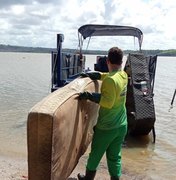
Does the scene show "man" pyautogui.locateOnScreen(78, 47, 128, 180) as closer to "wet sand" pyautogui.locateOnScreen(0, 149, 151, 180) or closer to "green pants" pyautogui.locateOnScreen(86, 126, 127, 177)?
"green pants" pyautogui.locateOnScreen(86, 126, 127, 177)

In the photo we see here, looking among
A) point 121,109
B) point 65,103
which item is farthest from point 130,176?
point 65,103

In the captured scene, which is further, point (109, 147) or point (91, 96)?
point (109, 147)

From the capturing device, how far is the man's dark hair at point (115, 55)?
473cm

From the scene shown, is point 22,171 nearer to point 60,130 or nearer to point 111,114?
point 111,114

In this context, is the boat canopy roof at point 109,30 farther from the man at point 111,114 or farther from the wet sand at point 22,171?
the man at point 111,114

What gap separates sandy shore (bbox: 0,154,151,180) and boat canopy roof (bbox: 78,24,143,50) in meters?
6.50

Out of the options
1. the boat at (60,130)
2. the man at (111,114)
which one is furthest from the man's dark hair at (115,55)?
the boat at (60,130)

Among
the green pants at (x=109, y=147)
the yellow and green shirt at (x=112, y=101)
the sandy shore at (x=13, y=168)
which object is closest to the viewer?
the yellow and green shirt at (x=112, y=101)

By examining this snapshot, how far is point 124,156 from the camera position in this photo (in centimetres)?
930

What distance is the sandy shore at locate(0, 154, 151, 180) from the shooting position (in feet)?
21.9

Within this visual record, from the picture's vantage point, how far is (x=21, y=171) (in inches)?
279

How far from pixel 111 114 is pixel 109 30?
998 centimetres

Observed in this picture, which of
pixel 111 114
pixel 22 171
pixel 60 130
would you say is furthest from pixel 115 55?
pixel 22 171

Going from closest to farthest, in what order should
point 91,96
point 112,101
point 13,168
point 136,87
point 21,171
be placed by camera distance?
point 112,101, point 91,96, point 21,171, point 13,168, point 136,87
